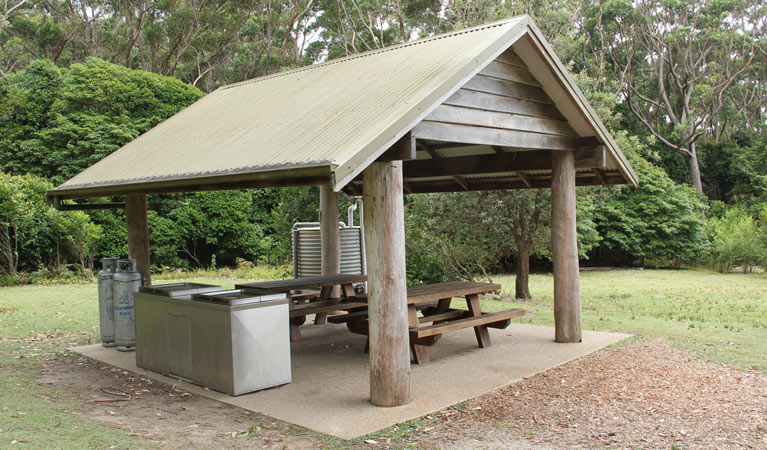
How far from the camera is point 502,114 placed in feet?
23.0

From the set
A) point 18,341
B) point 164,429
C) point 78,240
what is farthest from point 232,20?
point 164,429

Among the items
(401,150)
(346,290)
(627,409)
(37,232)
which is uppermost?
(401,150)

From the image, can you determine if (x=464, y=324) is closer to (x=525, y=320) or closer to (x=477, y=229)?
(x=525, y=320)

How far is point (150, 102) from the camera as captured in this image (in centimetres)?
2197

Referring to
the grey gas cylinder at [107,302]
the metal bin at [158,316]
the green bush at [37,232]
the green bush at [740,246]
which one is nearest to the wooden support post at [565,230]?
the metal bin at [158,316]

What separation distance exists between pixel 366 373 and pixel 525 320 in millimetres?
4265

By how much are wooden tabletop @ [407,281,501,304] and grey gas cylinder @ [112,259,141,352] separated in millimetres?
3720

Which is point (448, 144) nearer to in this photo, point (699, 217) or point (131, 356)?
point (131, 356)

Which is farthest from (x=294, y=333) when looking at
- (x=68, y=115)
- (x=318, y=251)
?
(x=68, y=115)

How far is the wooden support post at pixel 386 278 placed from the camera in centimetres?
569

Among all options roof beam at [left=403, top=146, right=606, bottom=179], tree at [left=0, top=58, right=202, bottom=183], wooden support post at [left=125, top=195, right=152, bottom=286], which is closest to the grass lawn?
wooden support post at [left=125, top=195, right=152, bottom=286]

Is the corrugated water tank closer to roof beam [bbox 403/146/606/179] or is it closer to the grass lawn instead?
the grass lawn

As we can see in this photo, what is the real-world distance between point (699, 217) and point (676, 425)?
2238 centimetres

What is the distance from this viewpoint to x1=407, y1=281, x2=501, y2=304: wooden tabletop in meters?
7.34
